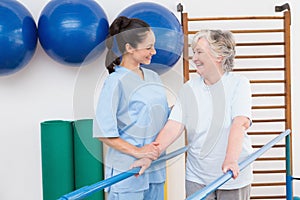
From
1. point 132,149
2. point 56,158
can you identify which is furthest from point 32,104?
point 132,149

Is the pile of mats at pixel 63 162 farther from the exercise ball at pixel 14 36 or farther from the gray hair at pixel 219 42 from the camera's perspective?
the gray hair at pixel 219 42

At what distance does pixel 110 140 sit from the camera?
1948mm

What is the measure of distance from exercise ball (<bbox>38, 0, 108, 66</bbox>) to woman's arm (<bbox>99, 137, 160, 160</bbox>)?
120 centimetres

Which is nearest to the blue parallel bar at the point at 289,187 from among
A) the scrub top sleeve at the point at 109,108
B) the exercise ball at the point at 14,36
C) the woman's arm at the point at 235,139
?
the woman's arm at the point at 235,139

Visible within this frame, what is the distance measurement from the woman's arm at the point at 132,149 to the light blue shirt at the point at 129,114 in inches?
1.0

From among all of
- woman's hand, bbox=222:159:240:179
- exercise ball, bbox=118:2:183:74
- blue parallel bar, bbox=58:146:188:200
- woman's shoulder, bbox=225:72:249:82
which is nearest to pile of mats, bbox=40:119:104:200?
exercise ball, bbox=118:2:183:74

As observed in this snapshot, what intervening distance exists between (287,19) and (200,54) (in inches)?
65.1

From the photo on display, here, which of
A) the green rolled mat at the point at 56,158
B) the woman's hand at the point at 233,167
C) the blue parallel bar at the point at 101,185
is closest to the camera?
the blue parallel bar at the point at 101,185

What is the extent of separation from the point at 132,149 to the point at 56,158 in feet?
4.53

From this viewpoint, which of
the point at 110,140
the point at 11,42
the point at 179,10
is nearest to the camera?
the point at 110,140

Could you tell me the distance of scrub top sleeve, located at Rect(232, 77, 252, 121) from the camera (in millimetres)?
1957

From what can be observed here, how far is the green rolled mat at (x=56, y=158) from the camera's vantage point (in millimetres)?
3211

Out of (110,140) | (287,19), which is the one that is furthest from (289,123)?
(110,140)

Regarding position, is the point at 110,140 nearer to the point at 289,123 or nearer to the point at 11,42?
the point at 11,42
